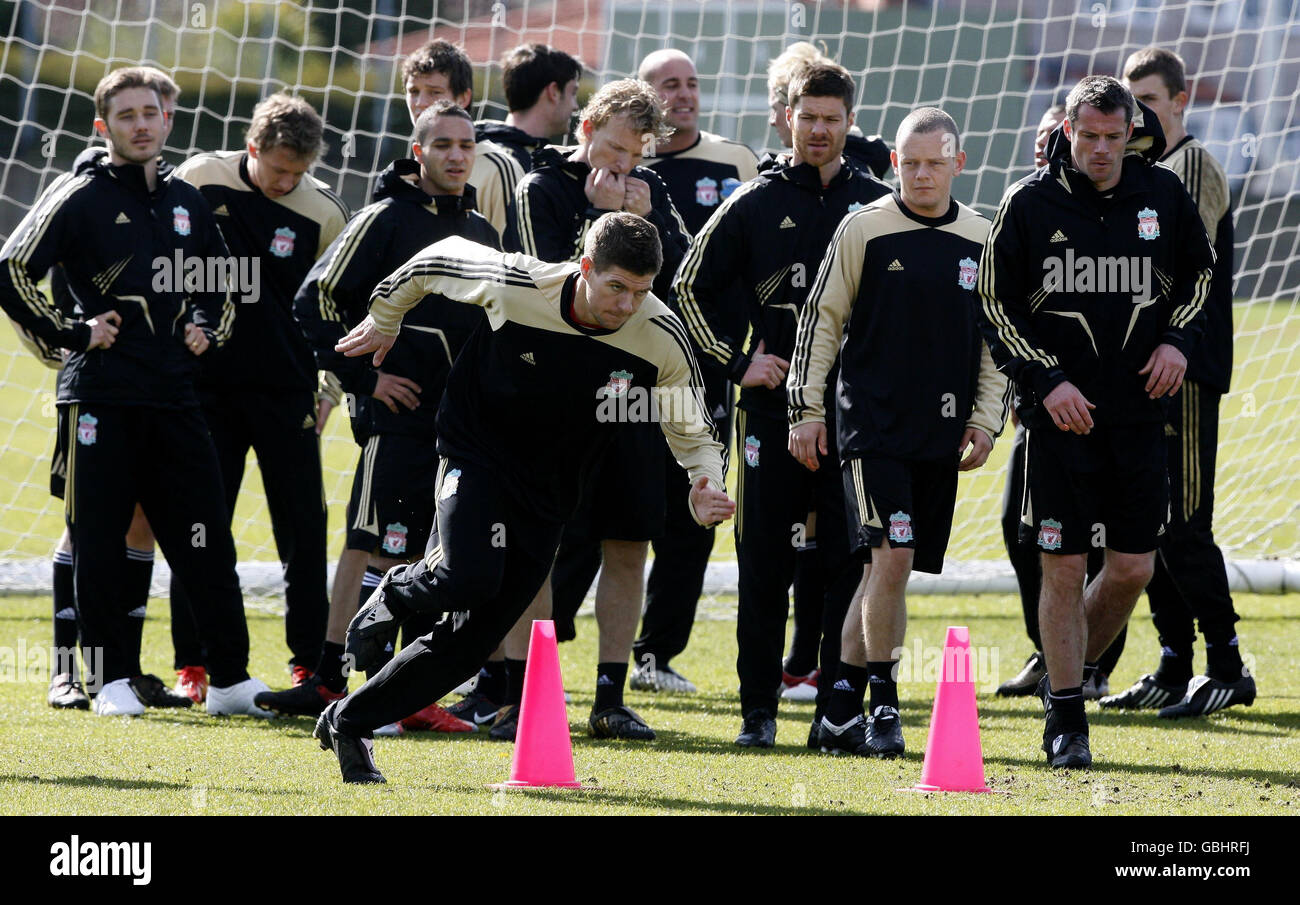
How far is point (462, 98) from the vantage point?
7324 mm

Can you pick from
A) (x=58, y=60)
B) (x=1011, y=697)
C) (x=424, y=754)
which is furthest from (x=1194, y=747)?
(x=58, y=60)

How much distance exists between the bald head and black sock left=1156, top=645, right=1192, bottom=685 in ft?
10.2

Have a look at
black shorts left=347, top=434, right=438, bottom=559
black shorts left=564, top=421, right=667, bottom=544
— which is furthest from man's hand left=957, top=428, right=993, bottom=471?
black shorts left=347, top=434, right=438, bottom=559

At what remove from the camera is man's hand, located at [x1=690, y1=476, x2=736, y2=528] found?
475cm

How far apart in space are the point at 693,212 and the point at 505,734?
107 inches

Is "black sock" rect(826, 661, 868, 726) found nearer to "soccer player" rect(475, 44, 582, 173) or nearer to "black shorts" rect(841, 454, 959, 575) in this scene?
"black shorts" rect(841, 454, 959, 575)

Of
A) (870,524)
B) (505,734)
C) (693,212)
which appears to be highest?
(693,212)

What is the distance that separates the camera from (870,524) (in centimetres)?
581

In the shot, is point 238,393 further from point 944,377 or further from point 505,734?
point 944,377

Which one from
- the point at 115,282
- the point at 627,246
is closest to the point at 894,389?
the point at 627,246

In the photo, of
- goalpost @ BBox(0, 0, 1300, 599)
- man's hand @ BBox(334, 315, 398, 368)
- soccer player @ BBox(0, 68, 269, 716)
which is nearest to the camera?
man's hand @ BBox(334, 315, 398, 368)

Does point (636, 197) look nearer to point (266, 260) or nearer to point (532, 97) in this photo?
point (532, 97)

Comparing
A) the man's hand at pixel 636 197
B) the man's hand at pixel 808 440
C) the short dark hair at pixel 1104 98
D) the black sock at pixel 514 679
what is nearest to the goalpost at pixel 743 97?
the man's hand at pixel 636 197

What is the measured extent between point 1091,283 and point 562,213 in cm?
201
